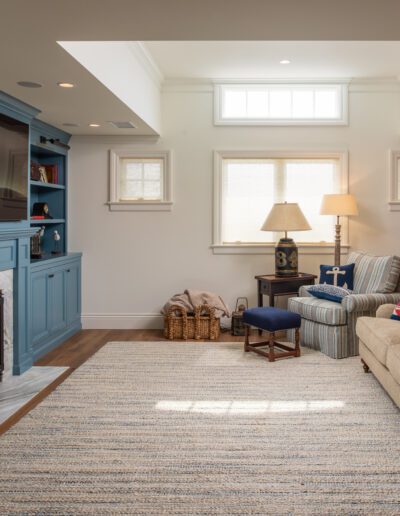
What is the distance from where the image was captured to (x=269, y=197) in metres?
6.28

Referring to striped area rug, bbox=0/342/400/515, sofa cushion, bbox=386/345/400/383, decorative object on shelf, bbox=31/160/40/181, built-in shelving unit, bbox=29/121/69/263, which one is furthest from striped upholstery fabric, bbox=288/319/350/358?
decorative object on shelf, bbox=31/160/40/181

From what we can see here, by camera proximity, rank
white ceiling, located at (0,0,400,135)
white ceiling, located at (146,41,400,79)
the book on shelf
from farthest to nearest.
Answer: the book on shelf, white ceiling, located at (146,41,400,79), white ceiling, located at (0,0,400,135)

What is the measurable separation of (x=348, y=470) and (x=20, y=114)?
370 cm

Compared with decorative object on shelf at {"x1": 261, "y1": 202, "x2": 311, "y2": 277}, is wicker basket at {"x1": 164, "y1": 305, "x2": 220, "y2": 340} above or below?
below

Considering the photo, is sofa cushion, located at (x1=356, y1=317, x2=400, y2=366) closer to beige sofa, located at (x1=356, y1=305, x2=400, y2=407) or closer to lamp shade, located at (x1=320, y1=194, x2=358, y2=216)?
beige sofa, located at (x1=356, y1=305, x2=400, y2=407)

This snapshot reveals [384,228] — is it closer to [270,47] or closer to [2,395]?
[270,47]

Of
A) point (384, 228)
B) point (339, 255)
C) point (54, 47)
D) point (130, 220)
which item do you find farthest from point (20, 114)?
point (384, 228)

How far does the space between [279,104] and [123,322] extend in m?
3.11

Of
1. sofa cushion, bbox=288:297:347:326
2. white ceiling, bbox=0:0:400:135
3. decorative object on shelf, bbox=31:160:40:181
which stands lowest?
sofa cushion, bbox=288:297:347:326

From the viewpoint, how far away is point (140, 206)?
20.6 feet

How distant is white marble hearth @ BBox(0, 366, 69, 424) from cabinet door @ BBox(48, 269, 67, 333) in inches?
33.1

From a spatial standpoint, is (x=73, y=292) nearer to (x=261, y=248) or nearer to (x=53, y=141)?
(x=53, y=141)

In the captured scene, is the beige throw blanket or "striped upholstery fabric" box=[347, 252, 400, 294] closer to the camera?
"striped upholstery fabric" box=[347, 252, 400, 294]

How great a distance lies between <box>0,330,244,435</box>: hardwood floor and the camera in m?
3.93
